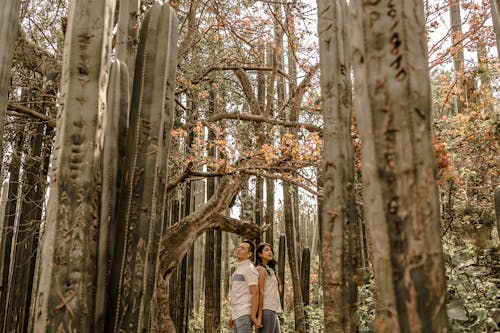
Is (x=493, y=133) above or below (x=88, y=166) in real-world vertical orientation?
above

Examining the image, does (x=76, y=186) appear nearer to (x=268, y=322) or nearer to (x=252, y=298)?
(x=252, y=298)

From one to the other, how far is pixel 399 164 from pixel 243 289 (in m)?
3.57

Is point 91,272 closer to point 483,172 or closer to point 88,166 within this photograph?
point 88,166

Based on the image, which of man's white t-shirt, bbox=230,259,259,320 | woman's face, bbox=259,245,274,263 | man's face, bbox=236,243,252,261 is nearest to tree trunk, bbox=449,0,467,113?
woman's face, bbox=259,245,274,263

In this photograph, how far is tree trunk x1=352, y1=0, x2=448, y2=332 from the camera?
1.64 metres

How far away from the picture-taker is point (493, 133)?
25.6 ft

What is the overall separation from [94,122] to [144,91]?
0.59 metres

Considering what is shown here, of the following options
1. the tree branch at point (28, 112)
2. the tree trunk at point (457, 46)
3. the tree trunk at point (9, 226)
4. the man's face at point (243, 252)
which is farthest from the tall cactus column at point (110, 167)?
the tree trunk at point (457, 46)

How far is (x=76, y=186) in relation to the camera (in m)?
2.84

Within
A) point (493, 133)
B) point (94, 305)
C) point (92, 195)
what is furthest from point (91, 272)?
point (493, 133)

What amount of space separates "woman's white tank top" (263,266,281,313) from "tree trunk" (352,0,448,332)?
339cm

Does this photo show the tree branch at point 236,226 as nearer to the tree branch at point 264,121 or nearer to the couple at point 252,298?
the tree branch at point 264,121

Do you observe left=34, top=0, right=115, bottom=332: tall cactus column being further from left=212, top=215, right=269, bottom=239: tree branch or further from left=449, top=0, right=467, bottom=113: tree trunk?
left=449, top=0, right=467, bottom=113: tree trunk

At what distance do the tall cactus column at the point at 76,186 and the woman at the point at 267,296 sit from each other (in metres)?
2.40
